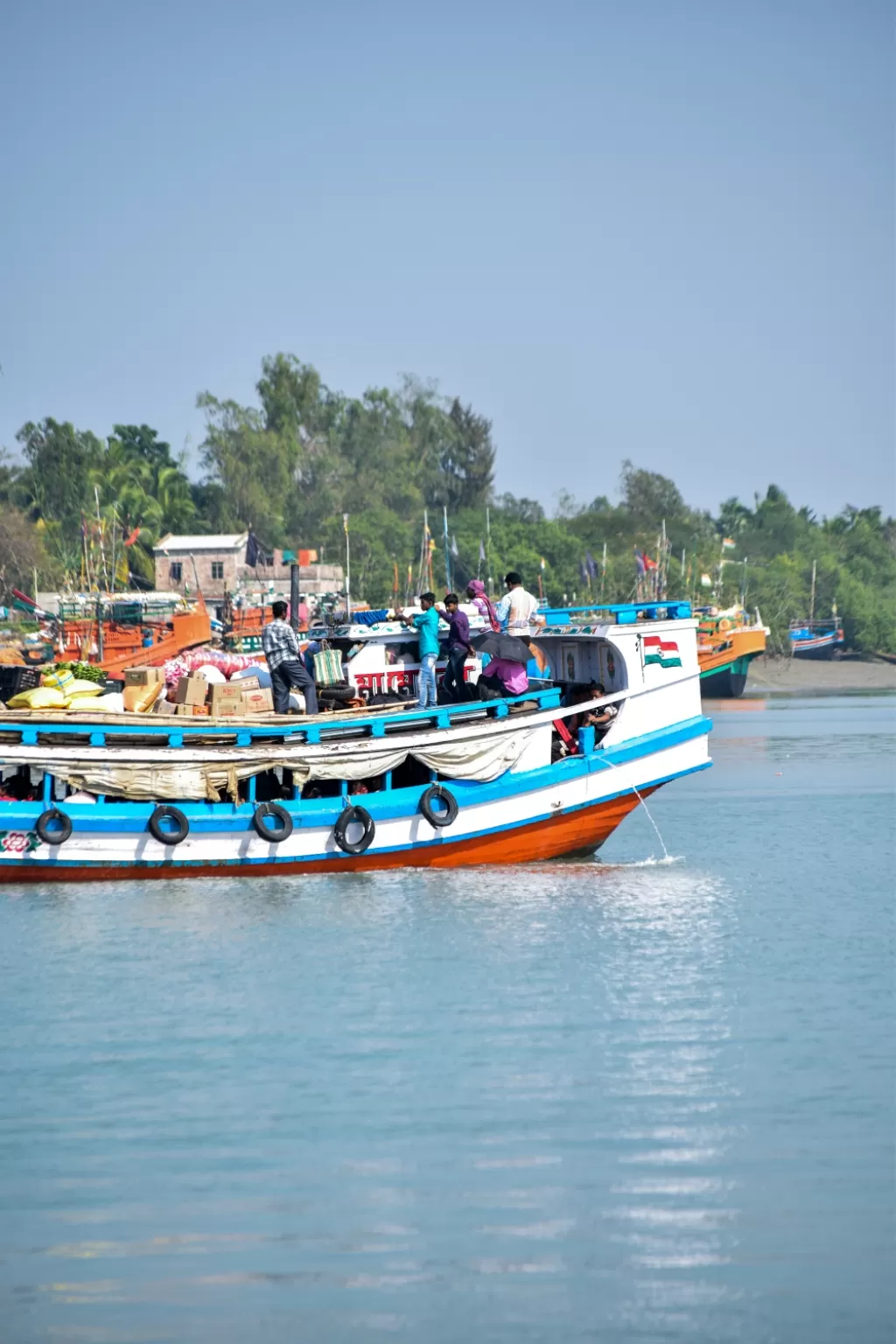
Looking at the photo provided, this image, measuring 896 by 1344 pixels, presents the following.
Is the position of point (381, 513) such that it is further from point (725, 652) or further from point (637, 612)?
point (637, 612)

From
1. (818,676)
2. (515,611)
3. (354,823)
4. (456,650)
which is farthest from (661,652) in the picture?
(818,676)

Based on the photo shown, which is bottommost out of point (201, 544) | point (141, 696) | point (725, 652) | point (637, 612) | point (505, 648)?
point (725, 652)

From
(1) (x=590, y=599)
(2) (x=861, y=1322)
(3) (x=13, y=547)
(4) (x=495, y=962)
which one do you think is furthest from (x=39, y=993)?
(1) (x=590, y=599)

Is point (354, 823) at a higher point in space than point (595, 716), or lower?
lower

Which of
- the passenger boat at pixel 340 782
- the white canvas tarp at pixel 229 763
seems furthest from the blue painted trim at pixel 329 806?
the white canvas tarp at pixel 229 763

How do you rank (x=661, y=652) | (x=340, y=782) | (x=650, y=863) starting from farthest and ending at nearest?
(x=650, y=863) < (x=661, y=652) < (x=340, y=782)

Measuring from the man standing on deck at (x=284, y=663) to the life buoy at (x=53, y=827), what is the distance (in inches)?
114

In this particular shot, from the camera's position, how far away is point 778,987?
14023 mm

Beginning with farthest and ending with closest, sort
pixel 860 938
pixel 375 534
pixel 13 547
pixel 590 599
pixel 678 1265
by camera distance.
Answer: pixel 375 534, pixel 590 599, pixel 13 547, pixel 860 938, pixel 678 1265

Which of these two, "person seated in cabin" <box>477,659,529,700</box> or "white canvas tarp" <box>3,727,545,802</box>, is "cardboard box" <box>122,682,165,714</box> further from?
"person seated in cabin" <box>477,659,529,700</box>

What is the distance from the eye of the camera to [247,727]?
58.2ft

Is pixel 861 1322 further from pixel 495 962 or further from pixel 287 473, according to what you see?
pixel 287 473

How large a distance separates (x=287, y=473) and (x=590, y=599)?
913 inches

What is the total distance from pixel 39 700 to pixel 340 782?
3.40m
